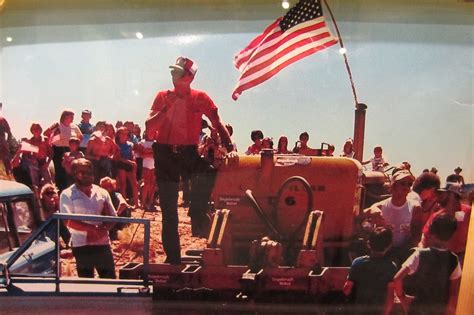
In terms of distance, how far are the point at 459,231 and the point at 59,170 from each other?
6.16 ft

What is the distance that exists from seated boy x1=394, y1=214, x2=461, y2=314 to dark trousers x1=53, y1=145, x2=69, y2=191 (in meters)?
1.60

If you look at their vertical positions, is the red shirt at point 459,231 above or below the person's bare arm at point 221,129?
below

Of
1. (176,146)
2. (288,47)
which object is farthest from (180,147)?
(288,47)

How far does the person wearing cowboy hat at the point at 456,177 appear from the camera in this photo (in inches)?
92.5

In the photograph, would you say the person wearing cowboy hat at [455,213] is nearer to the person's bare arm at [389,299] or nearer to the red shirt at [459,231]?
the red shirt at [459,231]

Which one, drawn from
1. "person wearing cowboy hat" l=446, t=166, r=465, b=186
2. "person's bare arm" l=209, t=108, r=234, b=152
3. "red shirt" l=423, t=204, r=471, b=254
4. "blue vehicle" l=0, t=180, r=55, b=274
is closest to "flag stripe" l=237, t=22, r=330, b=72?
"person's bare arm" l=209, t=108, r=234, b=152

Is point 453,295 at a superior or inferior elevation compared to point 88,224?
inferior

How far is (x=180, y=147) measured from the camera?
237 cm

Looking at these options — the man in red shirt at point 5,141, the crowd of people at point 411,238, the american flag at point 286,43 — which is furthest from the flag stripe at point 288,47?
the man in red shirt at point 5,141

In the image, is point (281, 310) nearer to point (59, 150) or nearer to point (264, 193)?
point (264, 193)

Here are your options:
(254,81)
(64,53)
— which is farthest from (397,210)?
(64,53)

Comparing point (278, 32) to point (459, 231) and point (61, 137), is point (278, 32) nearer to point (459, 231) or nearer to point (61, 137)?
point (61, 137)

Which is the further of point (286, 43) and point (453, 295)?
point (453, 295)

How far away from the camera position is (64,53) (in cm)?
238
